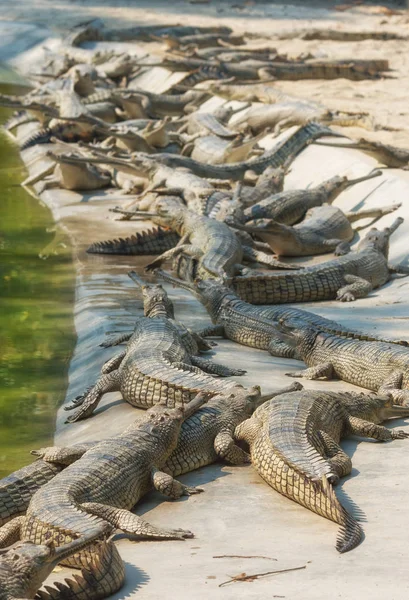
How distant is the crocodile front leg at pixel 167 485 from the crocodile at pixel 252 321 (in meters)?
2.30

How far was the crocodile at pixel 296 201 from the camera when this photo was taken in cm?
1067

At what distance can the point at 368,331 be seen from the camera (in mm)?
7352

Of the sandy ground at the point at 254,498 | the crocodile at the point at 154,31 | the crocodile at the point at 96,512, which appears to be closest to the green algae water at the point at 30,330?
the sandy ground at the point at 254,498

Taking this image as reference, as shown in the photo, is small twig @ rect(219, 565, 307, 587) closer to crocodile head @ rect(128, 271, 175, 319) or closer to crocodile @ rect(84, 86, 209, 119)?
crocodile head @ rect(128, 271, 175, 319)

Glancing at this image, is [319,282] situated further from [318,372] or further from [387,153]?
[387,153]

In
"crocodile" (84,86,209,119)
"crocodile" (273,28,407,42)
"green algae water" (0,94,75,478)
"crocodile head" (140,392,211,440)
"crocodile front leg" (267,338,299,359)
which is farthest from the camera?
"crocodile" (273,28,407,42)

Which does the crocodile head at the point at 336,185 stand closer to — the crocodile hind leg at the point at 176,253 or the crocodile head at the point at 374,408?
the crocodile hind leg at the point at 176,253

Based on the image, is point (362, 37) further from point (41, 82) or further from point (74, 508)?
point (74, 508)

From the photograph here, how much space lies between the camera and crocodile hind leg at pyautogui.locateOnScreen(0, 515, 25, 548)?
4.25 m

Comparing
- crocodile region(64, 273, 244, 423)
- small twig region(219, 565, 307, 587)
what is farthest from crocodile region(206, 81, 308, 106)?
small twig region(219, 565, 307, 587)

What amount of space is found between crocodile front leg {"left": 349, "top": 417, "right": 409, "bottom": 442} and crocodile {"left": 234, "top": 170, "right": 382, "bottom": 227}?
17.5 ft

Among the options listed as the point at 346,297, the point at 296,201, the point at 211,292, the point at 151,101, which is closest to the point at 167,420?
the point at 211,292

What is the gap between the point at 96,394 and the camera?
617 centimetres

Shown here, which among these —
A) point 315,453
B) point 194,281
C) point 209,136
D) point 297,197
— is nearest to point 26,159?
point 209,136
